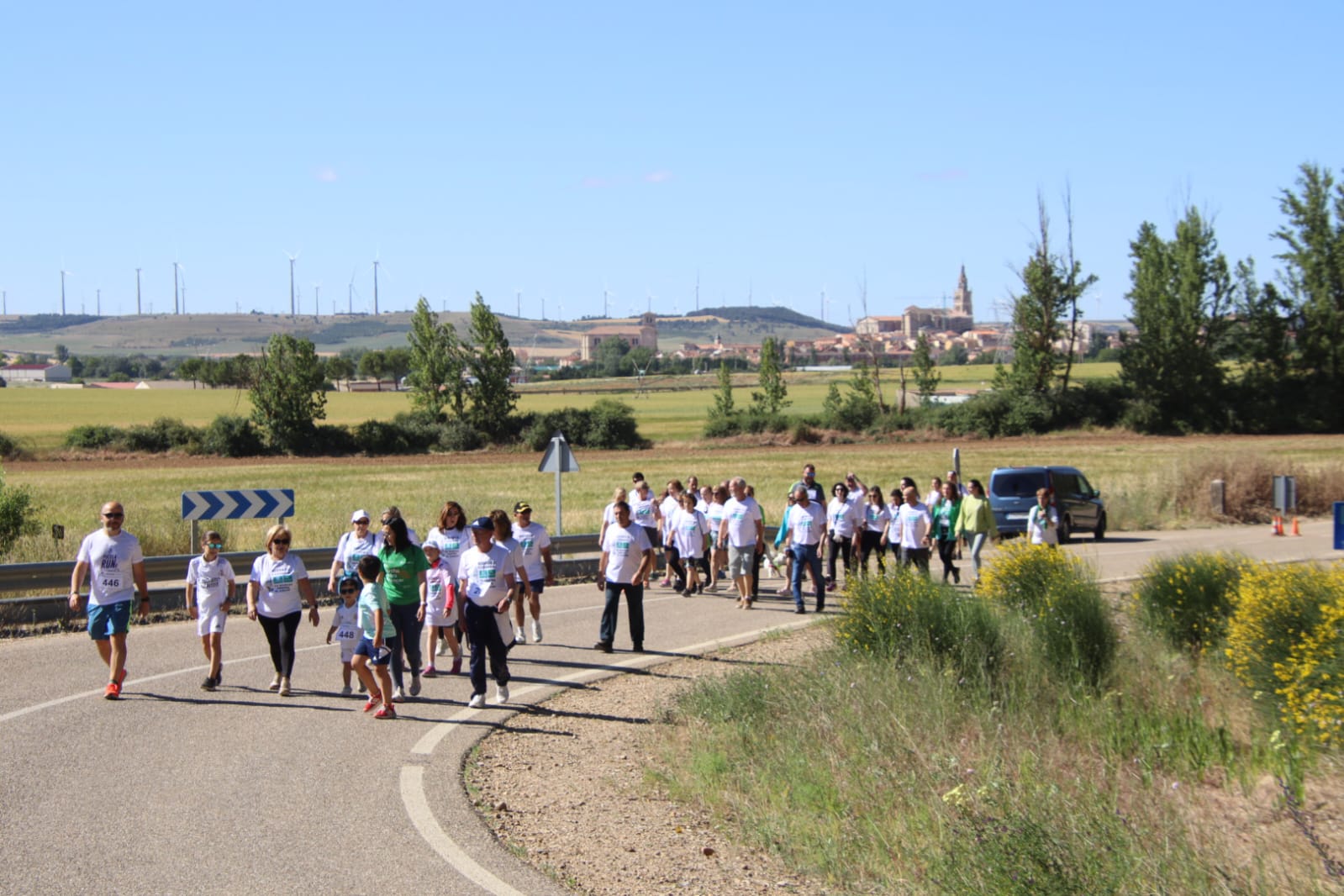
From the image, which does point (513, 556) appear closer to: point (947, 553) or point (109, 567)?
point (109, 567)

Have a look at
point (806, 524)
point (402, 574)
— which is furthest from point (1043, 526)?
point (402, 574)

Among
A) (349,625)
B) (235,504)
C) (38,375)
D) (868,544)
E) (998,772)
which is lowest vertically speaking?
(998,772)

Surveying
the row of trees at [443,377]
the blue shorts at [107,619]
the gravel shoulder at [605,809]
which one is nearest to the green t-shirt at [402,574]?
the gravel shoulder at [605,809]

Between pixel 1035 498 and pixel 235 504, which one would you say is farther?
pixel 1035 498

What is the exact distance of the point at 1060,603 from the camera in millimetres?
12016

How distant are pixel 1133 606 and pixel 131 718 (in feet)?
32.4

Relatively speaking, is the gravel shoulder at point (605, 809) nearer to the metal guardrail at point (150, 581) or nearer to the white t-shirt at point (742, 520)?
the metal guardrail at point (150, 581)

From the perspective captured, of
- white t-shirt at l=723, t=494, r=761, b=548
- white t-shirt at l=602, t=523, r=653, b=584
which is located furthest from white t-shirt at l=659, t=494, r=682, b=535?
white t-shirt at l=602, t=523, r=653, b=584

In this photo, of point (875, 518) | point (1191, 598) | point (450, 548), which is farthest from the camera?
point (875, 518)

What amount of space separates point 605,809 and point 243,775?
99.2 inches

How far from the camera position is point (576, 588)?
788 inches

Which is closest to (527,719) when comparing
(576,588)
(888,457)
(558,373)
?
(576,588)

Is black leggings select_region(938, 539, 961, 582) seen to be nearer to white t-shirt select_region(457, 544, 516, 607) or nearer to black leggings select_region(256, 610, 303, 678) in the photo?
white t-shirt select_region(457, 544, 516, 607)

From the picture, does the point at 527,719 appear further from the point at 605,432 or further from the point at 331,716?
the point at 605,432
